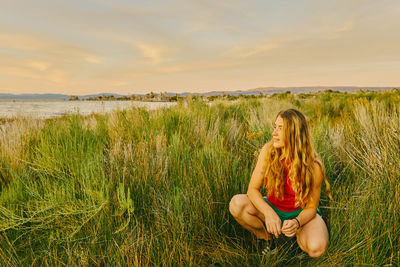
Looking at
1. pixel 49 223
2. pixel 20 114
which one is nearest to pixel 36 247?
pixel 49 223

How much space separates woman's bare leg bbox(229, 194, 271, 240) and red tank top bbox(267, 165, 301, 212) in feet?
0.50

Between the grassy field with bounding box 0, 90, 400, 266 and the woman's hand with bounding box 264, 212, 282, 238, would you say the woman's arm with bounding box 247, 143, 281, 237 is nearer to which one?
the woman's hand with bounding box 264, 212, 282, 238

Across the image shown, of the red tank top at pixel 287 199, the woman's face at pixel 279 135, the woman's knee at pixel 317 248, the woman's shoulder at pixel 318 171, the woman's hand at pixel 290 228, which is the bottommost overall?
the woman's knee at pixel 317 248

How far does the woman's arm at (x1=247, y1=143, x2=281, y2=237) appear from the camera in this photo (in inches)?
64.8

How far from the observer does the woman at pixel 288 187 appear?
1.68 meters

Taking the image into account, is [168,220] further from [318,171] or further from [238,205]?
[318,171]

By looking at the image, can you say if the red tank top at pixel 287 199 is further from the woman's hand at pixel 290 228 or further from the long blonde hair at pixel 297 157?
the woman's hand at pixel 290 228

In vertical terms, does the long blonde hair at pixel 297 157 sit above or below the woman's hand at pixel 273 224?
above

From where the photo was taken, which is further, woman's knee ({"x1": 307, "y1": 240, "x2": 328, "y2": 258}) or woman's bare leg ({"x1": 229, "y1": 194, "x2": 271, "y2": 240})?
woman's bare leg ({"x1": 229, "y1": 194, "x2": 271, "y2": 240})

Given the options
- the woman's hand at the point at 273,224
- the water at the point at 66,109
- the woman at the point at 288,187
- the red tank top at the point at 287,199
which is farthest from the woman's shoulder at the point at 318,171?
the water at the point at 66,109

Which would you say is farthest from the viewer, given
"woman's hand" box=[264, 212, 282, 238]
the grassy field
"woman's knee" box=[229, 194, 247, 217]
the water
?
the water

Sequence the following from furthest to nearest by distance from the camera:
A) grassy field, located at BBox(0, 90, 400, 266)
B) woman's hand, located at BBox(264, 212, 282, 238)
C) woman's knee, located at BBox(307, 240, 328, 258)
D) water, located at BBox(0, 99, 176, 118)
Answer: water, located at BBox(0, 99, 176, 118) < woman's hand, located at BBox(264, 212, 282, 238) < woman's knee, located at BBox(307, 240, 328, 258) < grassy field, located at BBox(0, 90, 400, 266)

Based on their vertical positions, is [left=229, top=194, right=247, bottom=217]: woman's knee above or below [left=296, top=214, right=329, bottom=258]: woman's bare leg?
above

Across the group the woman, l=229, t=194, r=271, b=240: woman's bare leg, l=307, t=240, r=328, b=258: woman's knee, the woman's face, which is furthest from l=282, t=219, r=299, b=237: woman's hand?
the woman's face
